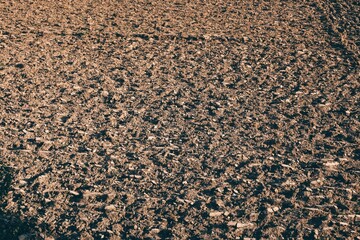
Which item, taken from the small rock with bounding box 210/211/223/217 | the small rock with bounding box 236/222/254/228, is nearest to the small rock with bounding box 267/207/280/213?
the small rock with bounding box 236/222/254/228

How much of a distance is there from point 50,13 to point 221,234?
Result: 12.4 feet

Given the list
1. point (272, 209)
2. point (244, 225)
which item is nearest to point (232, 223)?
point (244, 225)

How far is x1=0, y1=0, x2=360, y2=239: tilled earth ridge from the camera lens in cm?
267

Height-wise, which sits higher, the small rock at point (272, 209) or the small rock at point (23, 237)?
the small rock at point (272, 209)

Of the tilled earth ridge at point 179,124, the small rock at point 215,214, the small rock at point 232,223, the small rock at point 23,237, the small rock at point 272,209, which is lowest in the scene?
the tilled earth ridge at point 179,124

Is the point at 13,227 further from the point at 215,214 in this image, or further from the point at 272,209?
the point at 272,209

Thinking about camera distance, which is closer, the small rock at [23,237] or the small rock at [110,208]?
the small rock at [23,237]

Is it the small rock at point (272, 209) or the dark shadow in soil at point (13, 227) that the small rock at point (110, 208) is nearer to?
the dark shadow in soil at point (13, 227)

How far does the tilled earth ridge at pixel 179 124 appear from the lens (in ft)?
8.75

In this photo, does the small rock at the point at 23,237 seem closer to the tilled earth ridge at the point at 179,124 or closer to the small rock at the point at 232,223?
the tilled earth ridge at the point at 179,124

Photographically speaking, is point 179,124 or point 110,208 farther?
point 179,124

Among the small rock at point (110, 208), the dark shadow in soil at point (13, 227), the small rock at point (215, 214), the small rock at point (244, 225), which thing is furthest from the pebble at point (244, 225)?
the dark shadow in soil at point (13, 227)

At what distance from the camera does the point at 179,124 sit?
11.5 feet

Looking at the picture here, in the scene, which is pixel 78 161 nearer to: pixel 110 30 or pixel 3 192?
pixel 3 192
